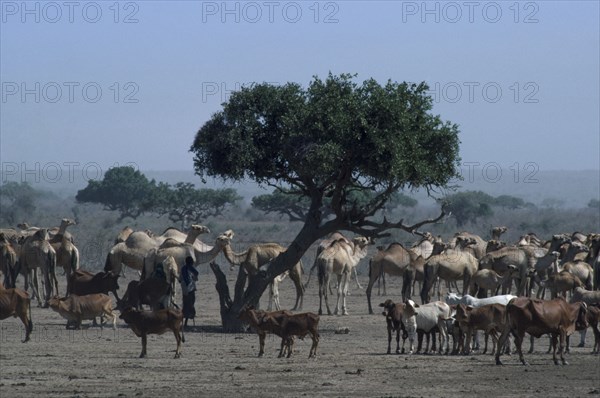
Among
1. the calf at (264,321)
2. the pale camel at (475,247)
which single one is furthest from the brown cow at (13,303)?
the pale camel at (475,247)

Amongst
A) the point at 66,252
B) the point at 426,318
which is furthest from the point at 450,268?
the point at 66,252

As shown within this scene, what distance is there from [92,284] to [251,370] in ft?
30.9

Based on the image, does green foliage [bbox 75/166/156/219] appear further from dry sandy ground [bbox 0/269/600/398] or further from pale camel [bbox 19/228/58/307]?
dry sandy ground [bbox 0/269/600/398]

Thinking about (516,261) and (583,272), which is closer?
(583,272)

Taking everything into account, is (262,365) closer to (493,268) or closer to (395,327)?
(395,327)

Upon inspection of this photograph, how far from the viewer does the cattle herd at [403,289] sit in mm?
21109

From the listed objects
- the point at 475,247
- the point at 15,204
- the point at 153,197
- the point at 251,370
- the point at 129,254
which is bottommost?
the point at 251,370

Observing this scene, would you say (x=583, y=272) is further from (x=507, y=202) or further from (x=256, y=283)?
(x=507, y=202)

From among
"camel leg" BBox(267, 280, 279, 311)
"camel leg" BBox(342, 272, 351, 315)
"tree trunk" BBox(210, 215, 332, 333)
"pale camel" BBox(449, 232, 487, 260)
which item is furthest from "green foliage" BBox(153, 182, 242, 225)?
"tree trunk" BBox(210, 215, 332, 333)

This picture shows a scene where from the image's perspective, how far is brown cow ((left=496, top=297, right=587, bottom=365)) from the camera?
20.5 m

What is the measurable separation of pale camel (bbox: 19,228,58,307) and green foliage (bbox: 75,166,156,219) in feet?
159

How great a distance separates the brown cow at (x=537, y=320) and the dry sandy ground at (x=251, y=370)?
0.44 meters

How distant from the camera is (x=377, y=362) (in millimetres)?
21047

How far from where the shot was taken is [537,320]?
2055 centimetres
